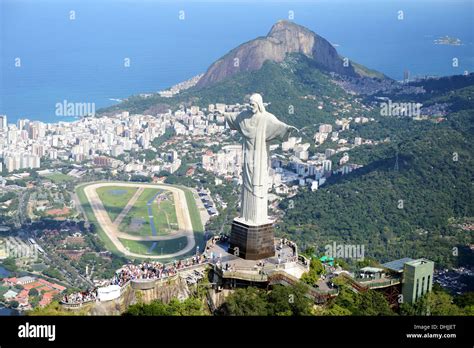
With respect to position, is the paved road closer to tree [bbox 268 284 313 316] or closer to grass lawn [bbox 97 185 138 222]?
grass lawn [bbox 97 185 138 222]

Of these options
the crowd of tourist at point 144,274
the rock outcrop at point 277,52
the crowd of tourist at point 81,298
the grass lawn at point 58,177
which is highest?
the rock outcrop at point 277,52

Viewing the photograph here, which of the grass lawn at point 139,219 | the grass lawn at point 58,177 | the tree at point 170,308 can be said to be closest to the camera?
the tree at point 170,308

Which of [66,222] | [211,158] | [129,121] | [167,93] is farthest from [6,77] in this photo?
[66,222]

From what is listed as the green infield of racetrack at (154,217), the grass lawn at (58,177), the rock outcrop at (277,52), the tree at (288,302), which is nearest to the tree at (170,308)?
the tree at (288,302)

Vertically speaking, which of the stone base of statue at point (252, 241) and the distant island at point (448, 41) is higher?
the distant island at point (448, 41)
